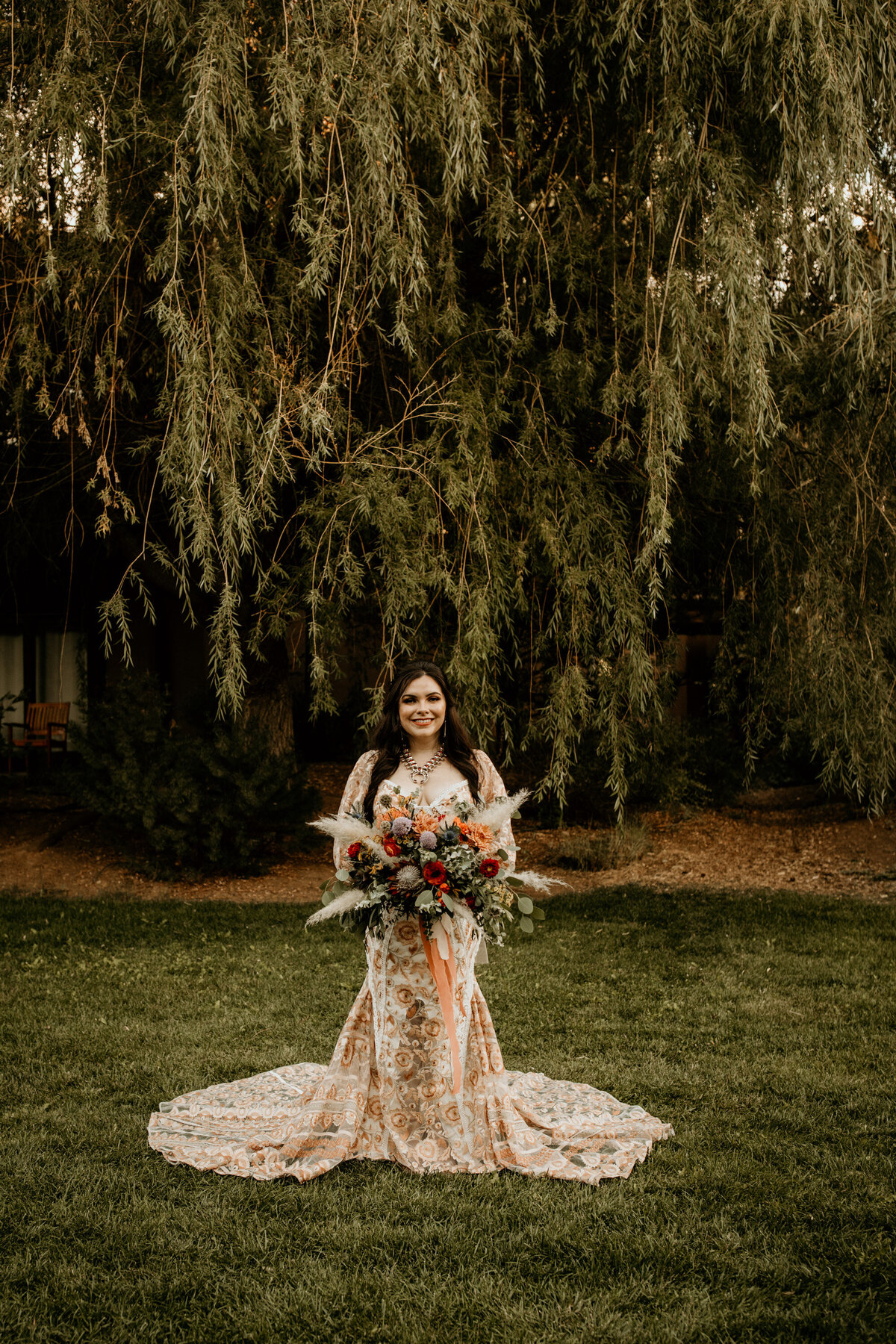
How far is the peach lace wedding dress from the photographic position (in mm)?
3615

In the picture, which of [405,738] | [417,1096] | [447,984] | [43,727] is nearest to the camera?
[447,984]

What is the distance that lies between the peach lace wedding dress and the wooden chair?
9704 millimetres

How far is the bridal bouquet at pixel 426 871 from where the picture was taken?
135 inches

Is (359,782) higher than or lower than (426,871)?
higher

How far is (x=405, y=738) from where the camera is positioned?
13.1 feet

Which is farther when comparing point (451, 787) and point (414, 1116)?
point (451, 787)

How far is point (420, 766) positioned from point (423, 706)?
0.24m

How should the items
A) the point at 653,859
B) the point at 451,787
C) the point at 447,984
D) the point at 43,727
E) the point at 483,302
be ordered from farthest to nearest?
the point at 43,727
the point at 653,859
the point at 483,302
the point at 451,787
the point at 447,984

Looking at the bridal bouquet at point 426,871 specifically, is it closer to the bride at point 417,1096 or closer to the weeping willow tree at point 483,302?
the bride at point 417,1096

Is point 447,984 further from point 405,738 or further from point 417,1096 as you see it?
point 405,738

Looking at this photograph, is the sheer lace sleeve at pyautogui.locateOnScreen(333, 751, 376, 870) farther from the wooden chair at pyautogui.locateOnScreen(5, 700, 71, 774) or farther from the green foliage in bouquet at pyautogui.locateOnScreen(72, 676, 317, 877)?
the wooden chair at pyautogui.locateOnScreen(5, 700, 71, 774)

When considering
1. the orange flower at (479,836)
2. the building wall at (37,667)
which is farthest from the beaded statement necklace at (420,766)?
the building wall at (37,667)

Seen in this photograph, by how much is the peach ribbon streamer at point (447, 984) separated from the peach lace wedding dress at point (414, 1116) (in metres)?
0.07

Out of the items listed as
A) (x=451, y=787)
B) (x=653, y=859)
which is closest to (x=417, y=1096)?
(x=451, y=787)
